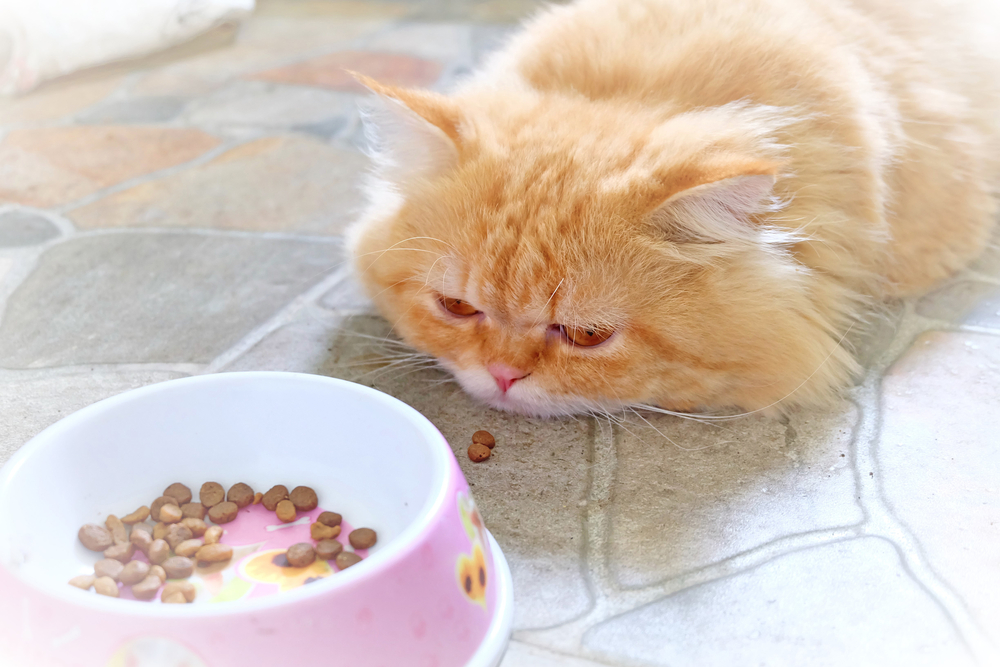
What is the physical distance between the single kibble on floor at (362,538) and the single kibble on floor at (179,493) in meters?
0.29

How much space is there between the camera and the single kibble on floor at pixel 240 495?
129 cm

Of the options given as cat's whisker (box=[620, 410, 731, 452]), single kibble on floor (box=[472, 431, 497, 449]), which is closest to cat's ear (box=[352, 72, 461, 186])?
single kibble on floor (box=[472, 431, 497, 449])

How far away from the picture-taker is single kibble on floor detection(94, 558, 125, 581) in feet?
3.62

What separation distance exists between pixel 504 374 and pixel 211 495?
0.54 metres

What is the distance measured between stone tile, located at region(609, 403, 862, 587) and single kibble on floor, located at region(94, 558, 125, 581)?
0.73 meters

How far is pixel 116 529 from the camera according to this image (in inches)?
47.4

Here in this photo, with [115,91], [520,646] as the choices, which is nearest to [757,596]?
[520,646]

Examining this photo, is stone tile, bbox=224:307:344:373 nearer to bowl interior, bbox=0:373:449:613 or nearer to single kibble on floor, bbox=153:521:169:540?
bowl interior, bbox=0:373:449:613

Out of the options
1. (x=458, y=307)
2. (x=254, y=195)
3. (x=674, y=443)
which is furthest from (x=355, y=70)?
(x=674, y=443)

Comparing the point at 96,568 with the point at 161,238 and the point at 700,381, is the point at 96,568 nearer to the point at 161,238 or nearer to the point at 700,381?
the point at 700,381

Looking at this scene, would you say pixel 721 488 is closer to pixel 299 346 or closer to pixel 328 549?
pixel 328 549

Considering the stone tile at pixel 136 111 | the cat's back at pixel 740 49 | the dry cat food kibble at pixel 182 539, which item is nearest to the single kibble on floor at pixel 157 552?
the dry cat food kibble at pixel 182 539

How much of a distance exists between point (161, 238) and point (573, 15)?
1.29 metres

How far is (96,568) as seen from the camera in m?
1.11
